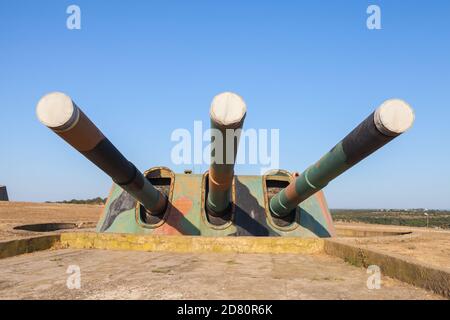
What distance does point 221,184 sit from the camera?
5.54m

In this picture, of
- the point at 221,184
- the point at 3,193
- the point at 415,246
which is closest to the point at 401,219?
the point at 3,193

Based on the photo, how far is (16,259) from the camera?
→ 4.32 m

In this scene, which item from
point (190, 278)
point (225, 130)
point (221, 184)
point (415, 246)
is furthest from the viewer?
point (415, 246)

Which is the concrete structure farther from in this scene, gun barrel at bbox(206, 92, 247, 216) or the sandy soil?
gun barrel at bbox(206, 92, 247, 216)

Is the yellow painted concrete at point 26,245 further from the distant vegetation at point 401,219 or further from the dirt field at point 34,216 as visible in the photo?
the distant vegetation at point 401,219

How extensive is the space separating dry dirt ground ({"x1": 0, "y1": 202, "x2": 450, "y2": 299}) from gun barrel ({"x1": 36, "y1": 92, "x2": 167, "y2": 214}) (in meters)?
1.03

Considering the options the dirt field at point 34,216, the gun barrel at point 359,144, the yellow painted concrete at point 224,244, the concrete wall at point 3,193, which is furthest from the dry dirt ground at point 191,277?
the concrete wall at point 3,193

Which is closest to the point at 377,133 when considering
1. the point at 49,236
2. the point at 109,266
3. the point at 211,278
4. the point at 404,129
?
the point at 404,129

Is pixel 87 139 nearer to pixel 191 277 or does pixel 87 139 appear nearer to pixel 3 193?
pixel 191 277

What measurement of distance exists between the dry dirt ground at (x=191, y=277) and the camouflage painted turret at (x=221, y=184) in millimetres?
1080

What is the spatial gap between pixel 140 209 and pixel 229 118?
4.23 m

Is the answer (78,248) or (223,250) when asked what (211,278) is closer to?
(223,250)

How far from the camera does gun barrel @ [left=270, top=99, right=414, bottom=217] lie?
3.73m

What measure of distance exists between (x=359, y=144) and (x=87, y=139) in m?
2.81
